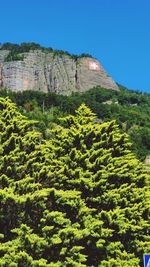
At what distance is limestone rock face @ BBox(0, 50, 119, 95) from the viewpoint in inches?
6437

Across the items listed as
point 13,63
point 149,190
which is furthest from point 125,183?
point 13,63

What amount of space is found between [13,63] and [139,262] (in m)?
144

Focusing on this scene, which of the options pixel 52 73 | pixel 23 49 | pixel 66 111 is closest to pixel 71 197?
pixel 66 111

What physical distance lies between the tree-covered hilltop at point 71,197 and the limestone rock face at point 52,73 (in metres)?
131

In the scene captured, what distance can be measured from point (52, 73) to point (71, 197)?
15291 cm

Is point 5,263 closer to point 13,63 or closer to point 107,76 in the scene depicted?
point 13,63

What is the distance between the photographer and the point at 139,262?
2706 cm

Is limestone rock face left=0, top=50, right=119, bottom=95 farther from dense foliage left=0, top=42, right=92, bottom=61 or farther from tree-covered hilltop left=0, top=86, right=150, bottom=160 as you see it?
tree-covered hilltop left=0, top=86, right=150, bottom=160

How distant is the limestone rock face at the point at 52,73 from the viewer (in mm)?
163500

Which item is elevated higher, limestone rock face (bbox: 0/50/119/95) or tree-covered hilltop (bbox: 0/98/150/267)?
limestone rock face (bbox: 0/50/119/95)

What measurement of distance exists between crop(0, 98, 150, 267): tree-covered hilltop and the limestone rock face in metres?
131

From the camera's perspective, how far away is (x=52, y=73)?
177 meters

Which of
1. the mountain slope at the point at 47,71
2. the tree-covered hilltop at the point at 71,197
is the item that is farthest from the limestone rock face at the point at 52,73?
the tree-covered hilltop at the point at 71,197

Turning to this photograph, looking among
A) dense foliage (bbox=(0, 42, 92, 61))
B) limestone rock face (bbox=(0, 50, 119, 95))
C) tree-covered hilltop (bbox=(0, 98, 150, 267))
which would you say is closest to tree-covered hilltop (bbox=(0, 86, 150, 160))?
limestone rock face (bbox=(0, 50, 119, 95))
